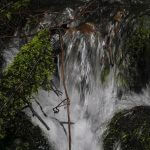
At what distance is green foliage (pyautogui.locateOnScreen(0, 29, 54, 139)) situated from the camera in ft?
13.8

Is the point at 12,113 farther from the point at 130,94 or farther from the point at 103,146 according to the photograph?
the point at 130,94

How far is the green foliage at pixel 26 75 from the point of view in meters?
4.21

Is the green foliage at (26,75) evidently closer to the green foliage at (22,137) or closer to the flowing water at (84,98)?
the green foliage at (22,137)

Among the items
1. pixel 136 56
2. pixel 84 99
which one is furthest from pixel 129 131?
pixel 136 56

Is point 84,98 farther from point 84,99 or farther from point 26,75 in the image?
point 26,75

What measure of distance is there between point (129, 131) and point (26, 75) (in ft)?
3.70

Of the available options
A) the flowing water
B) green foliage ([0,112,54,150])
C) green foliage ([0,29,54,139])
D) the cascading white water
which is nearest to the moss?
the flowing water

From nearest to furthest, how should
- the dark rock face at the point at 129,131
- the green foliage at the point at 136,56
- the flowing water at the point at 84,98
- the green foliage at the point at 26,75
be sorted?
the dark rock face at the point at 129,131 < the green foliage at the point at 26,75 < the flowing water at the point at 84,98 < the green foliage at the point at 136,56

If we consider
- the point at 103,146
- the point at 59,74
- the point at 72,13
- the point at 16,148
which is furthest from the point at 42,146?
the point at 72,13

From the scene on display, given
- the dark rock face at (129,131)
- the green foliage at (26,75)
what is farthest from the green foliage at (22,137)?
the dark rock face at (129,131)

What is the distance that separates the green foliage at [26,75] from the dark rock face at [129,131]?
796 mm

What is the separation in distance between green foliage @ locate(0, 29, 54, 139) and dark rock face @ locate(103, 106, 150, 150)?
2.61ft

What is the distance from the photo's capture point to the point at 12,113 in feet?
13.7

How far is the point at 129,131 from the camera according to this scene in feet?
13.6
